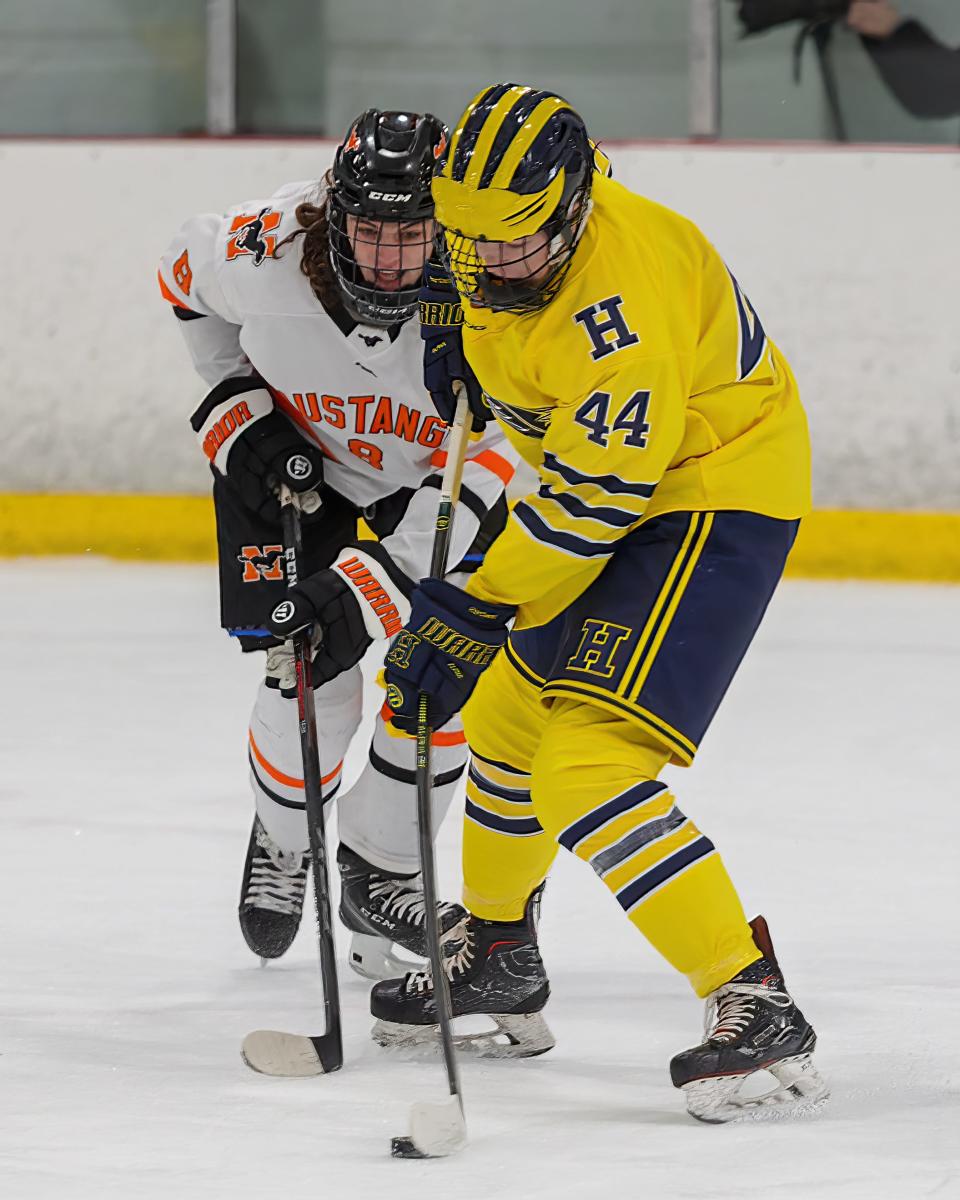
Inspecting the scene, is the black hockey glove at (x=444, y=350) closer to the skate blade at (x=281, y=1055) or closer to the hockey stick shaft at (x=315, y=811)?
the hockey stick shaft at (x=315, y=811)

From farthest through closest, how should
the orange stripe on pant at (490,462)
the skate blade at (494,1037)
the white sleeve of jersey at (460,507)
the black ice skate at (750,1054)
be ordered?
the orange stripe on pant at (490,462), the white sleeve of jersey at (460,507), the skate blade at (494,1037), the black ice skate at (750,1054)

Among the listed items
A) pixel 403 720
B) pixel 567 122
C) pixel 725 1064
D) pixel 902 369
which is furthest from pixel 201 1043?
pixel 902 369

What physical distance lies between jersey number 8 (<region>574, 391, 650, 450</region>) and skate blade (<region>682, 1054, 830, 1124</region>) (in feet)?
1.98

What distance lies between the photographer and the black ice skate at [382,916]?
8.19 feet

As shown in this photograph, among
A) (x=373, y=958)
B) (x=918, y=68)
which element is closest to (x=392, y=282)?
(x=373, y=958)

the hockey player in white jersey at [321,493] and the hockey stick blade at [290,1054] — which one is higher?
the hockey player in white jersey at [321,493]

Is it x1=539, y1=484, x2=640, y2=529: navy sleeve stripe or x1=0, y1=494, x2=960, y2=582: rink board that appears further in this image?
x1=0, y1=494, x2=960, y2=582: rink board

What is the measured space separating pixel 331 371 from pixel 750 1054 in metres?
1.00

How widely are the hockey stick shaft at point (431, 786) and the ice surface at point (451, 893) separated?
3.5 inches

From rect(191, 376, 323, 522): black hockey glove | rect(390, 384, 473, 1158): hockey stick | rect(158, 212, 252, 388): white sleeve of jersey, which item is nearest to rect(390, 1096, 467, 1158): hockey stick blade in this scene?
rect(390, 384, 473, 1158): hockey stick

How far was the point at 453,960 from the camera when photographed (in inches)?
89.4

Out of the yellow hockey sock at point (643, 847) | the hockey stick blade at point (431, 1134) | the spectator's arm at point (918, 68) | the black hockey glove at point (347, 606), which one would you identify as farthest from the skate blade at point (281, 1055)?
the spectator's arm at point (918, 68)

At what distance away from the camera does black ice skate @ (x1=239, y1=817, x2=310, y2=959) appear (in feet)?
8.20

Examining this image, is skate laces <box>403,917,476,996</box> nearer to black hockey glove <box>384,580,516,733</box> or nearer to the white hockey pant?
the white hockey pant
